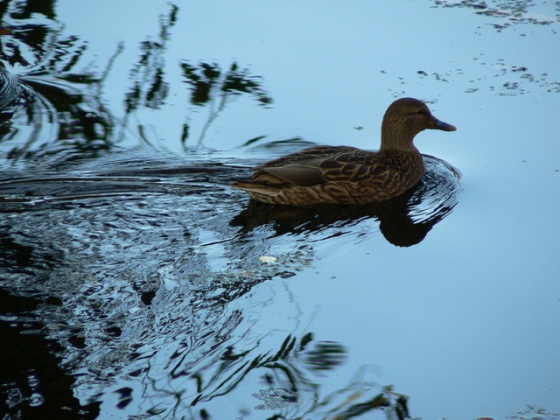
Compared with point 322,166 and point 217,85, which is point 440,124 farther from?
point 217,85

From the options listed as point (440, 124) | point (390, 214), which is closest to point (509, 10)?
point (440, 124)

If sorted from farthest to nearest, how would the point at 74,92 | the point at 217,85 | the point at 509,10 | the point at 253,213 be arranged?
1. the point at 509,10
2. the point at 217,85
3. the point at 74,92
4. the point at 253,213

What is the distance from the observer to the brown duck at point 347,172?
655 cm

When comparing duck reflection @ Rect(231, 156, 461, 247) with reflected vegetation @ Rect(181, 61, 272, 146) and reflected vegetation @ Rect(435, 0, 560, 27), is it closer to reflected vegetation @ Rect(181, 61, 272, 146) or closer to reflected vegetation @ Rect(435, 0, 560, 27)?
reflected vegetation @ Rect(181, 61, 272, 146)

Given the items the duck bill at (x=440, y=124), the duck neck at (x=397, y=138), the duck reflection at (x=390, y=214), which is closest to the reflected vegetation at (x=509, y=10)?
the duck bill at (x=440, y=124)

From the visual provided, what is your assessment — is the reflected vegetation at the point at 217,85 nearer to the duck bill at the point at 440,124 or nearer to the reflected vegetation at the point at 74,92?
the reflected vegetation at the point at 74,92

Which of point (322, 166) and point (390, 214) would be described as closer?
point (390, 214)

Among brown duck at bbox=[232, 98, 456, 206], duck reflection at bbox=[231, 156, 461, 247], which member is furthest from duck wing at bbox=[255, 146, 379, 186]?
duck reflection at bbox=[231, 156, 461, 247]

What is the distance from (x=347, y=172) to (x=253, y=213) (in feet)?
2.92

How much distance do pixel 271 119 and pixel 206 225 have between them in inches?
77.0

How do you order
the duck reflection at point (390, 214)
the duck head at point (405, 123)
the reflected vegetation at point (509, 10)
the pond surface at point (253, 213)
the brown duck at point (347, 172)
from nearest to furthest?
the pond surface at point (253, 213) → the duck reflection at point (390, 214) → the brown duck at point (347, 172) → the duck head at point (405, 123) → the reflected vegetation at point (509, 10)

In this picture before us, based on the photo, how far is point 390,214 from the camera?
6516 mm

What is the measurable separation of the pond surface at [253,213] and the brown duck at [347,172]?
15cm

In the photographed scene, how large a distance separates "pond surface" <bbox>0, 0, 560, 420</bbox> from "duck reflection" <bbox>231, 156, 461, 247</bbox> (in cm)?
3
